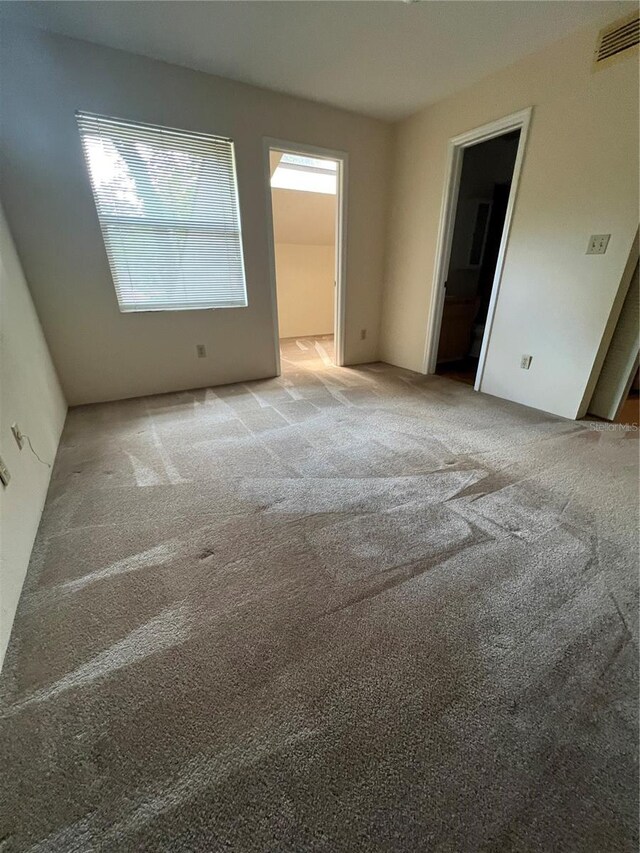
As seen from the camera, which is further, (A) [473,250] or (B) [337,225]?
(A) [473,250]

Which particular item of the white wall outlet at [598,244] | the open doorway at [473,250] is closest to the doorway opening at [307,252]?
the open doorway at [473,250]

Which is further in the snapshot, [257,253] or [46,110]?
[257,253]

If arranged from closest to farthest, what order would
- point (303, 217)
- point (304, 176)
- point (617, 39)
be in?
point (617, 39) < point (304, 176) < point (303, 217)

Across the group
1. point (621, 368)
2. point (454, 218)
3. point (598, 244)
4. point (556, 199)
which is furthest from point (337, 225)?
point (621, 368)

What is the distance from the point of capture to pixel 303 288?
19.3 ft

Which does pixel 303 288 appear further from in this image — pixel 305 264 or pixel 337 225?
pixel 337 225

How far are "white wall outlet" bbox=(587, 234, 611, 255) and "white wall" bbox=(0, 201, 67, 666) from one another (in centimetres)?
361

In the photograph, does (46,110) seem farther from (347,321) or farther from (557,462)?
(557,462)

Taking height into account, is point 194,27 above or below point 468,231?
above

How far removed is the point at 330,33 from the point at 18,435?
305 centimetres

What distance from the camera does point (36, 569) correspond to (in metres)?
1.33

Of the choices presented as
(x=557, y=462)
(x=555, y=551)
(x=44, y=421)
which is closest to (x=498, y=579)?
(x=555, y=551)

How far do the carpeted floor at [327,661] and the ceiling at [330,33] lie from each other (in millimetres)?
2694

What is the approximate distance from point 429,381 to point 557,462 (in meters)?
1.75
